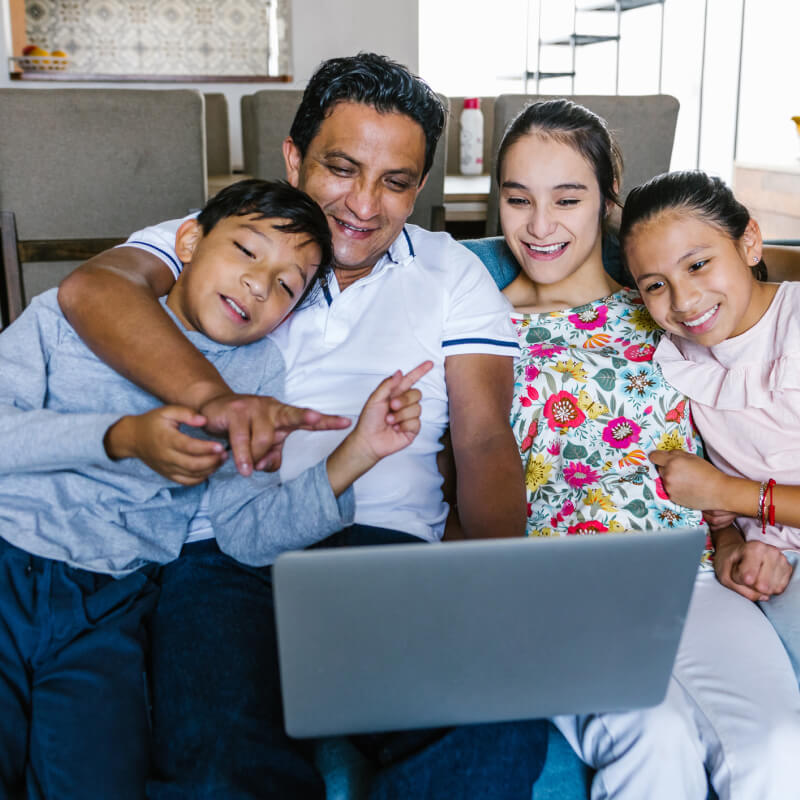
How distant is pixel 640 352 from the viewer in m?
1.49

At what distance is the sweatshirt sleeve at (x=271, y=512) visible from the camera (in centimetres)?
109

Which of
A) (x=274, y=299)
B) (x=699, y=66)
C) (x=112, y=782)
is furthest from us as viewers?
(x=699, y=66)

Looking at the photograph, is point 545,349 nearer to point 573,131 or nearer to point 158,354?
point 573,131

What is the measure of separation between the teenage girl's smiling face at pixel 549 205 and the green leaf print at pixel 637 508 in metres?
0.42

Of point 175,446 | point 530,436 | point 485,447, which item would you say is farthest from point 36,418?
point 530,436

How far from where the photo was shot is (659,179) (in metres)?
1.45

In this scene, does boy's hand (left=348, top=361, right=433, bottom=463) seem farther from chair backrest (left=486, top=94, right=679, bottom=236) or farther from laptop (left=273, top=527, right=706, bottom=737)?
chair backrest (left=486, top=94, right=679, bottom=236)

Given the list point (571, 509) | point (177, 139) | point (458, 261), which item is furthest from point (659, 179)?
point (177, 139)

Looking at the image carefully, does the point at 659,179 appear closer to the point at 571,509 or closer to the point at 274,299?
the point at 571,509

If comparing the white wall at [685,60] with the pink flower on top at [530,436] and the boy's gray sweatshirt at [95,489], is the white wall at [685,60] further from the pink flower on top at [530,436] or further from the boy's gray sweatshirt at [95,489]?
the boy's gray sweatshirt at [95,489]

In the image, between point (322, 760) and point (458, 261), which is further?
point (458, 261)

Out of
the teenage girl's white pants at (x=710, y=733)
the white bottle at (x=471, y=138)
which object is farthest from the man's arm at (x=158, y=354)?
the white bottle at (x=471, y=138)

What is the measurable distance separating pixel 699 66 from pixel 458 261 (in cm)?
409

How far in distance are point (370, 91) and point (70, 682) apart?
929 millimetres
